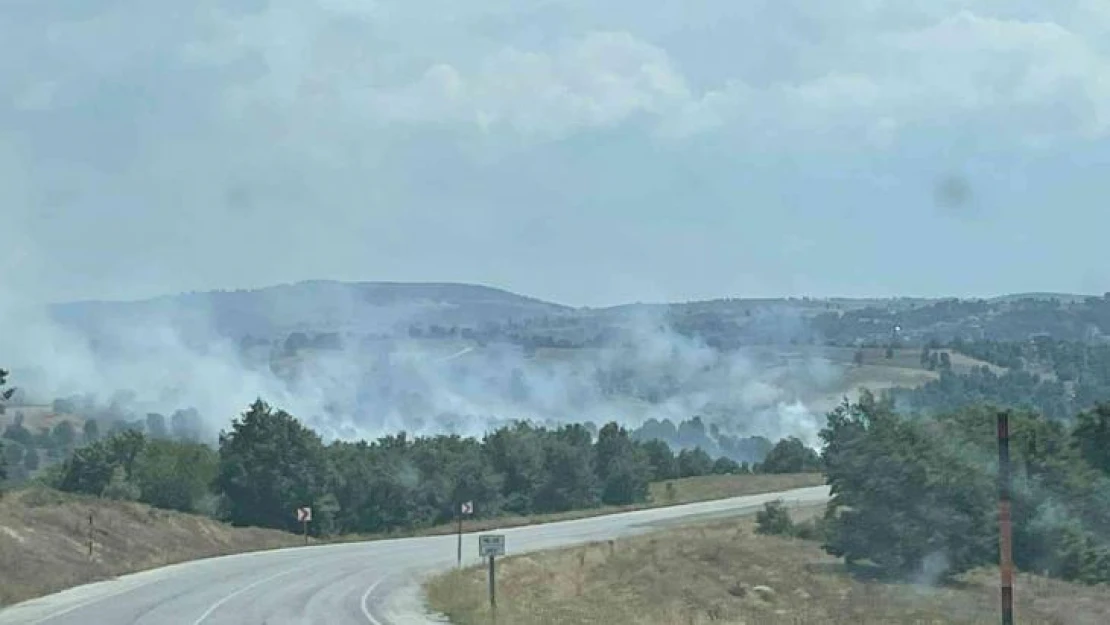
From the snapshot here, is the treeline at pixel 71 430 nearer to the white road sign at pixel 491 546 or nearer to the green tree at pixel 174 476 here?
the green tree at pixel 174 476

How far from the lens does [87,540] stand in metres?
55.4

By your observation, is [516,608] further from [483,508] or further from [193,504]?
[483,508]

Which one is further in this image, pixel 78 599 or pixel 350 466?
pixel 350 466

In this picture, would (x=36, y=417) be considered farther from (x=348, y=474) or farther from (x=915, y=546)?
(x=915, y=546)

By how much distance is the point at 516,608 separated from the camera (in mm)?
38219

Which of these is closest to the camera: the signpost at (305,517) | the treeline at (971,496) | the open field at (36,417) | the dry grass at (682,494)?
the treeline at (971,496)

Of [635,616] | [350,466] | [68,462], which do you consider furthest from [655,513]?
[635,616]

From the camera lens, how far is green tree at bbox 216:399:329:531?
74.6 m

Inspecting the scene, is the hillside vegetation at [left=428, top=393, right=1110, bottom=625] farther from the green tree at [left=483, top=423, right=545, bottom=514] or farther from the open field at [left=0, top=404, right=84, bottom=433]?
the open field at [left=0, top=404, right=84, bottom=433]

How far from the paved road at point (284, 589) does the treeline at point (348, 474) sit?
7630 mm

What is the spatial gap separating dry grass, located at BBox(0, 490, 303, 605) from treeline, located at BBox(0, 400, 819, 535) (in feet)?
13.8

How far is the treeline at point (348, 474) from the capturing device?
7488 cm

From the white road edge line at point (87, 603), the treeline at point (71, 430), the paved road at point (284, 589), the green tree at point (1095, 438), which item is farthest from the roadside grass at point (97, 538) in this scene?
the treeline at point (71, 430)

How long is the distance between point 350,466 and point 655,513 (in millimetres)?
14869
